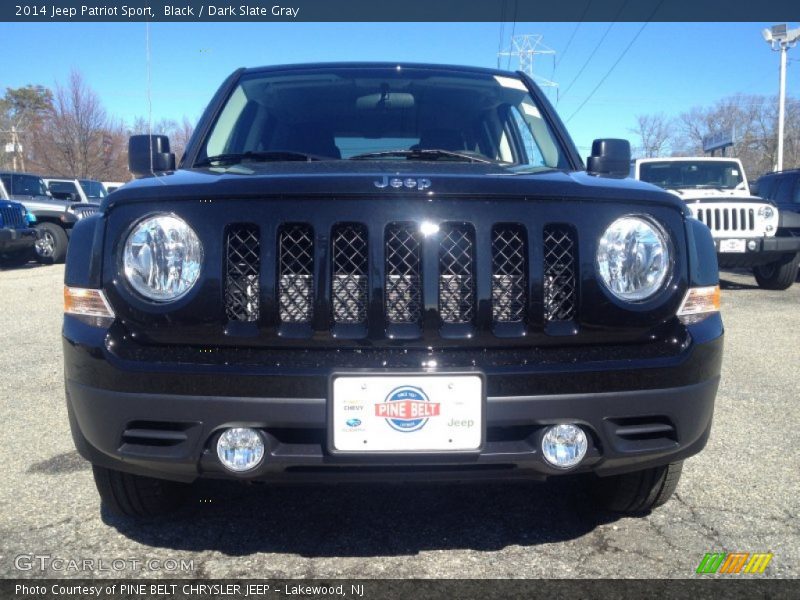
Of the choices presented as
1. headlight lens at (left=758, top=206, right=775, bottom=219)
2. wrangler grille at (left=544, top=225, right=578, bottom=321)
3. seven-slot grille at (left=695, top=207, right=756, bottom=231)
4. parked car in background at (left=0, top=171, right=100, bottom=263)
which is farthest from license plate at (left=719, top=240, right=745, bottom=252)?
parked car in background at (left=0, top=171, right=100, bottom=263)

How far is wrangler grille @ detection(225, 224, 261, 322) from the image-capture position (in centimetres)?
203

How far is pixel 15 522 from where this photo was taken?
260 cm

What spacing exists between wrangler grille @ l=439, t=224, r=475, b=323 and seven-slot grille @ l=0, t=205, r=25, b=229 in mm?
13556

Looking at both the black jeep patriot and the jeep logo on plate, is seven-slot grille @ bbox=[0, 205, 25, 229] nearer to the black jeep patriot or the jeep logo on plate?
the black jeep patriot

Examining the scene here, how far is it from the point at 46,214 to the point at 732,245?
13.2 m

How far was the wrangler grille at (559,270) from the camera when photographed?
2.09m

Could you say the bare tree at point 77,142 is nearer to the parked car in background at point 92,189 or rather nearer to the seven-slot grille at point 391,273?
the parked car in background at point 92,189

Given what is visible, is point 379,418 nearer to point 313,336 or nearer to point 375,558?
point 313,336

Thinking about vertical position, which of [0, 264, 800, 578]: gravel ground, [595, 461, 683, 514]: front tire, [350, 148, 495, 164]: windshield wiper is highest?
[350, 148, 495, 164]: windshield wiper

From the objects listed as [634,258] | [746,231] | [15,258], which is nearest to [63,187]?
[15,258]

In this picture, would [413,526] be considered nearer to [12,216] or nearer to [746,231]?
[746,231]

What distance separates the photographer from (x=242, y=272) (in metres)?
2.05

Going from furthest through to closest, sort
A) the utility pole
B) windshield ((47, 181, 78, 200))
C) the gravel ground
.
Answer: the utility pole, windshield ((47, 181, 78, 200)), the gravel ground

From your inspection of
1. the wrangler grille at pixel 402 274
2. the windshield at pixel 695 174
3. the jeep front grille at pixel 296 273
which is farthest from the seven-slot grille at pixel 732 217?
the jeep front grille at pixel 296 273
